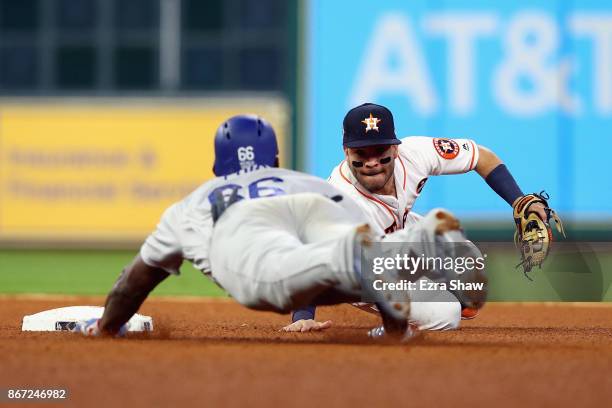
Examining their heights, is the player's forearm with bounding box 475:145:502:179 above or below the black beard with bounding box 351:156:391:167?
below

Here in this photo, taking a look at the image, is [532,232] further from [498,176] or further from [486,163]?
[486,163]

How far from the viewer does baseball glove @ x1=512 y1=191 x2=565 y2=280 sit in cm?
596

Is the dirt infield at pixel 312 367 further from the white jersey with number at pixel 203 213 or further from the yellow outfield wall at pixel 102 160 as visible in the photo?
the yellow outfield wall at pixel 102 160

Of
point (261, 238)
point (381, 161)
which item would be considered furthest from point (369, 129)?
point (261, 238)

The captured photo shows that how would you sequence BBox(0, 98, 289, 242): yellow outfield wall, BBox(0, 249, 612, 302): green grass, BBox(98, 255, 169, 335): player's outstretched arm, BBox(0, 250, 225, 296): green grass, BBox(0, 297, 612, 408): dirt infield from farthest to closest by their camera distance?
BBox(0, 98, 289, 242): yellow outfield wall
BBox(0, 250, 225, 296): green grass
BBox(0, 249, 612, 302): green grass
BBox(98, 255, 169, 335): player's outstretched arm
BBox(0, 297, 612, 408): dirt infield

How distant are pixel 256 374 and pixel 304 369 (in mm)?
206

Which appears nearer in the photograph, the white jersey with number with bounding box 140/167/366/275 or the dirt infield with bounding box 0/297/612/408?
the dirt infield with bounding box 0/297/612/408

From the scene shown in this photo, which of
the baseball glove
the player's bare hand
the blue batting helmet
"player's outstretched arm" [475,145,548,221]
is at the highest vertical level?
the blue batting helmet

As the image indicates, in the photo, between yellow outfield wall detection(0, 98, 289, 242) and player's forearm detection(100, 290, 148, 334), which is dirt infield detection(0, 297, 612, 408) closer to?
player's forearm detection(100, 290, 148, 334)

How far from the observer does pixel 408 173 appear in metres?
6.41

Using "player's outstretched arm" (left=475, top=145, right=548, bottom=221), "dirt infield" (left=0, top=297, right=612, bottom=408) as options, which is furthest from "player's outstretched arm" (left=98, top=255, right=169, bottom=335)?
"player's outstretched arm" (left=475, top=145, right=548, bottom=221)

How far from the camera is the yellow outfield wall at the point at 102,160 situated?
13.2 m

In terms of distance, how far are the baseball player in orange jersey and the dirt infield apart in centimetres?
15

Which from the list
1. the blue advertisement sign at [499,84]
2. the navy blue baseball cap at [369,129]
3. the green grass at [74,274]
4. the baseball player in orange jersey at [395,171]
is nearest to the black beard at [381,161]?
the baseball player in orange jersey at [395,171]
